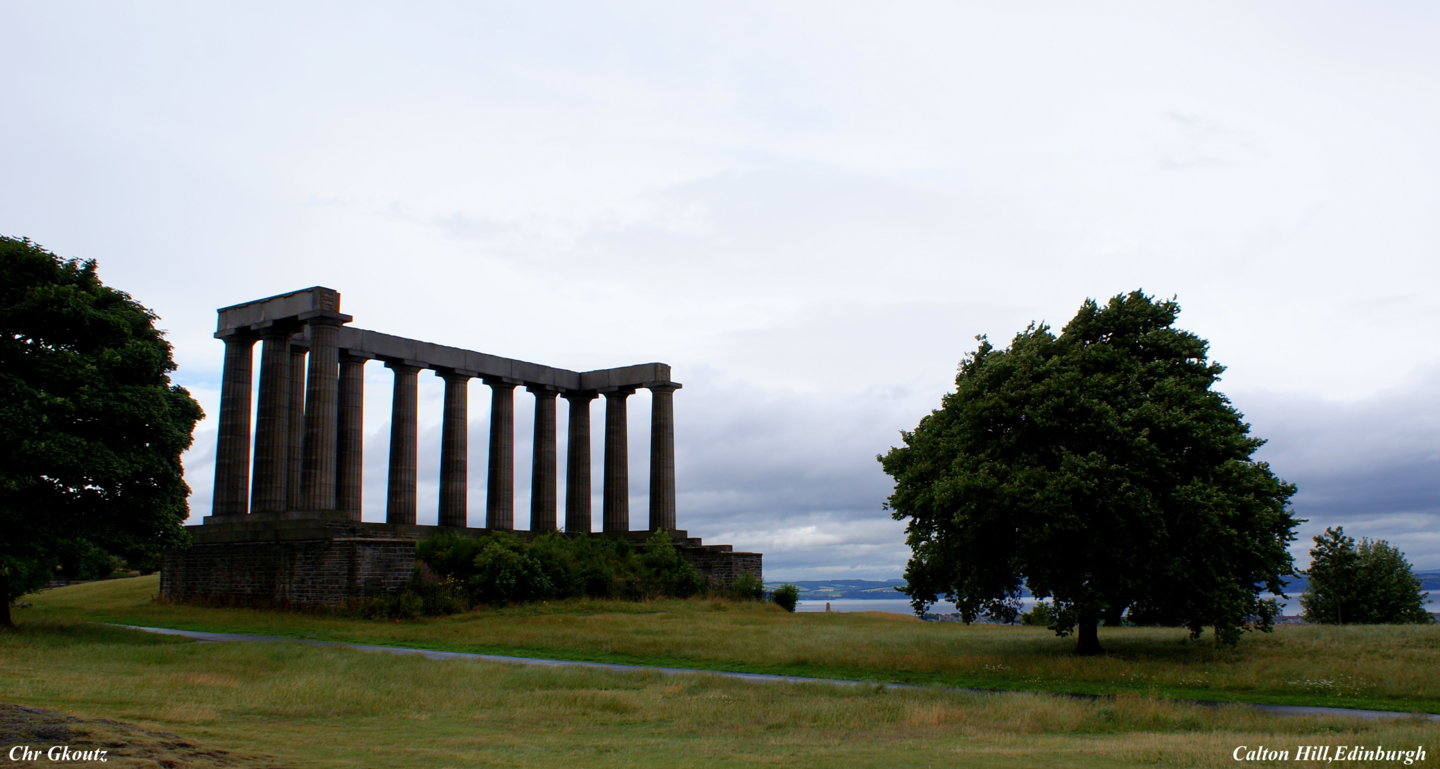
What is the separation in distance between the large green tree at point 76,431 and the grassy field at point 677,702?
3.17 meters

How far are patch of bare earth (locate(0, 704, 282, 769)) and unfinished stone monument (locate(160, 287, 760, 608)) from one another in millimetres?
37540

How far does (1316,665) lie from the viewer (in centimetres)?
3098

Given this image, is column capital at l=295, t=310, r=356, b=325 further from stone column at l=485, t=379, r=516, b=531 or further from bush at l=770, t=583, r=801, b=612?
bush at l=770, t=583, r=801, b=612

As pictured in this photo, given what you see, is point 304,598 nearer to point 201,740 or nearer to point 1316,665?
point 201,740

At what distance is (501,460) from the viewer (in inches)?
2731

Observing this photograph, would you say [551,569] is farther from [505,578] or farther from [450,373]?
[450,373]

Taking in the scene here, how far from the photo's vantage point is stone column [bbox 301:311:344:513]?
56.0m

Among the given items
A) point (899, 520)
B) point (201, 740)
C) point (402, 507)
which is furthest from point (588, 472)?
point (201, 740)

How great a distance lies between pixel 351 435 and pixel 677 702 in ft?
135

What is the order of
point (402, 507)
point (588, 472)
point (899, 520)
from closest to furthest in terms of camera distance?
point (899, 520), point (402, 507), point (588, 472)

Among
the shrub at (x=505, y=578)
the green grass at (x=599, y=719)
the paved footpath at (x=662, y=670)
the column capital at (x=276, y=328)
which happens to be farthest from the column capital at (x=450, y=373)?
the green grass at (x=599, y=719)

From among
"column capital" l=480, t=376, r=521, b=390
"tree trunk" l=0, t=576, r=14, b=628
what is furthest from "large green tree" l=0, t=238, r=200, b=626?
"column capital" l=480, t=376, r=521, b=390

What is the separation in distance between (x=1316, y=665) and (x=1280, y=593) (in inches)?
187

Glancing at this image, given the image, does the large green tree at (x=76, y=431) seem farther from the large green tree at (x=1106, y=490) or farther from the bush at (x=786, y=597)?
the bush at (x=786, y=597)
